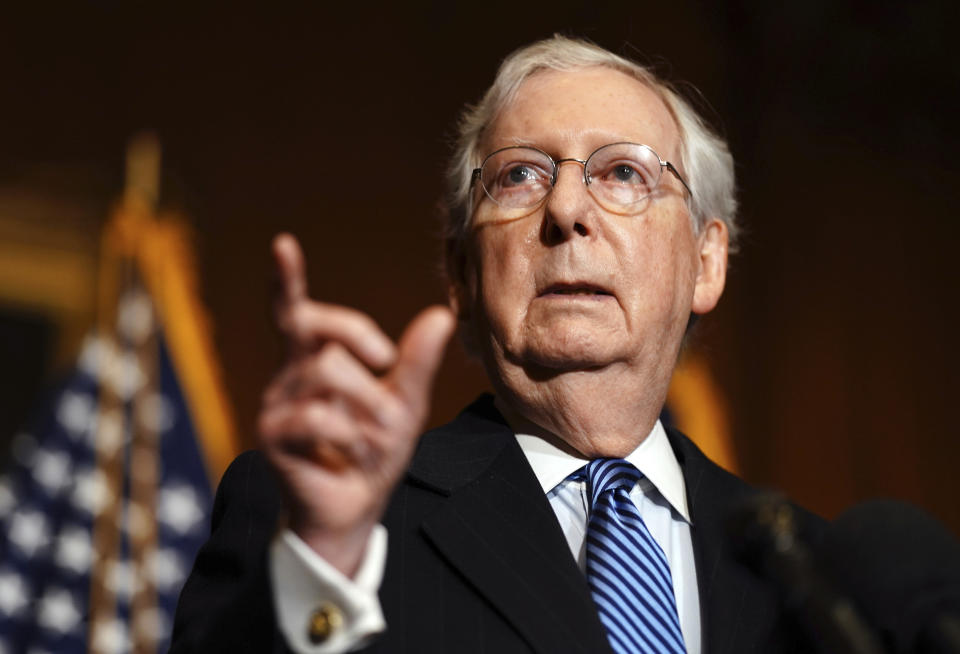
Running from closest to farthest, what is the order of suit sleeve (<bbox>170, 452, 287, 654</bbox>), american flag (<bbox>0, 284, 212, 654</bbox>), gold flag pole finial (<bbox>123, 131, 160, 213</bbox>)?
1. suit sleeve (<bbox>170, 452, 287, 654</bbox>)
2. american flag (<bbox>0, 284, 212, 654</bbox>)
3. gold flag pole finial (<bbox>123, 131, 160, 213</bbox>)

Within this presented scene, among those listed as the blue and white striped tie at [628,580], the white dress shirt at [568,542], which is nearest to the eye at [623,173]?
the white dress shirt at [568,542]

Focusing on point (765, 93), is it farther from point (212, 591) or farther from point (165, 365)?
point (212, 591)

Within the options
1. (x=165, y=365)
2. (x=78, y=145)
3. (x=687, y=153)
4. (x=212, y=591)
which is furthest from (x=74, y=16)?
(x=212, y=591)

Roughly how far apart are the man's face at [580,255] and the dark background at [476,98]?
186 centimetres

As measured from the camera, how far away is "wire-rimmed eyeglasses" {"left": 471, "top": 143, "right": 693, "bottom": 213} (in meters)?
1.74

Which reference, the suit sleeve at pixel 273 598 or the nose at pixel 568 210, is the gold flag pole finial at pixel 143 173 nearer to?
the nose at pixel 568 210

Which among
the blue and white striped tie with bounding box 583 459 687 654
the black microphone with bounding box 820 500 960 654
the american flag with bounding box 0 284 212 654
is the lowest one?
the american flag with bounding box 0 284 212 654

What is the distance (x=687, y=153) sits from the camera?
6.36ft

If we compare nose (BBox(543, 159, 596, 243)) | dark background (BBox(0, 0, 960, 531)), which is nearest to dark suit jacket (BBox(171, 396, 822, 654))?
nose (BBox(543, 159, 596, 243))

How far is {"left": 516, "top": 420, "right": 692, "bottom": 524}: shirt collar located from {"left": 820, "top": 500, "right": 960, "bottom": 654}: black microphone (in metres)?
0.61

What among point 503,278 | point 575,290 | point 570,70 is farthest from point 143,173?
point 575,290

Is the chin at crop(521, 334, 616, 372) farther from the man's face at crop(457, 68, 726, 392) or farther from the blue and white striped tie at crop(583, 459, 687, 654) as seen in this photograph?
the blue and white striped tie at crop(583, 459, 687, 654)

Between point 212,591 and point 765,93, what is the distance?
4.19 meters

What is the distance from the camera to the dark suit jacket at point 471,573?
129 centimetres
